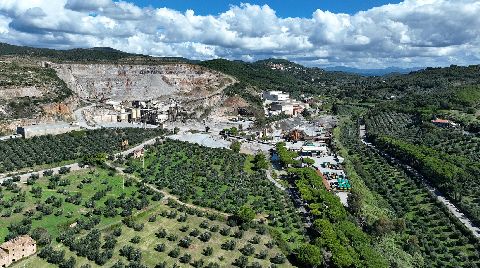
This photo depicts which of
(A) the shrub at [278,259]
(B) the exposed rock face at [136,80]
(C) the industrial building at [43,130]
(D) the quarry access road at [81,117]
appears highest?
(B) the exposed rock face at [136,80]

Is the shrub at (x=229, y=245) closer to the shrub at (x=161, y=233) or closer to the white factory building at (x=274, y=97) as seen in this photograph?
the shrub at (x=161, y=233)

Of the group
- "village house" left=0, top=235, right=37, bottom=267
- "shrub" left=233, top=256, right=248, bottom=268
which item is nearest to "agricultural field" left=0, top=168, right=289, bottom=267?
"shrub" left=233, top=256, right=248, bottom=268

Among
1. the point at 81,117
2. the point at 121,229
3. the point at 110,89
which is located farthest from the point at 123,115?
the point at 121,229

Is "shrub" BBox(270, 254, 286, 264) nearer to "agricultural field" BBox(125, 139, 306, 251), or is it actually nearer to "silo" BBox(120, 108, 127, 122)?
"agricultural field" BBox(125, 139, 306, 251)

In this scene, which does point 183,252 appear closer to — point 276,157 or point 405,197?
point 405,197

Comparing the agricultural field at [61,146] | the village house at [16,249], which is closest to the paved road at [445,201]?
the village house at [16,249]

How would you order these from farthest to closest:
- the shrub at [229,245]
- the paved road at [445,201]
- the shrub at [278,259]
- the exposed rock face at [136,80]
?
the exposed rock face at [136,80] < the paved road at [445,201] < the shrub at [229,245] < the shrub at [278,259]

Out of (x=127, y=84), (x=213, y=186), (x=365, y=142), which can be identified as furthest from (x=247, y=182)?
(x=127, y=84)
